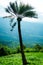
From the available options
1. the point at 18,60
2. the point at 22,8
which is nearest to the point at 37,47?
the point at 18,60

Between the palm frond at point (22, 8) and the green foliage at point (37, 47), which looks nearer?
the palm frond at point (22, 8)

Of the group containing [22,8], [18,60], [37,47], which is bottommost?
[37,47]

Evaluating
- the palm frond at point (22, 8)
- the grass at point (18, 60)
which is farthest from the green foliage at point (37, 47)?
the palm frond at point (22, 8)

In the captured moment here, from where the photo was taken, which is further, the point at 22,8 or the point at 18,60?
the point at 18,60

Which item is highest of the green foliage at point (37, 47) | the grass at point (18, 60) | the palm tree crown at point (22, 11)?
the palm tree crown at point (22, 11)

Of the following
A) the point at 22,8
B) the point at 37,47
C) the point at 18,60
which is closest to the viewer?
the point at 22,8

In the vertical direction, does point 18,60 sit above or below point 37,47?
above

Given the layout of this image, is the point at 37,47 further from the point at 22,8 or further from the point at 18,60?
the point at 22,8

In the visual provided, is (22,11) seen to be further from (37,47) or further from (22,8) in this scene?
(37,47)

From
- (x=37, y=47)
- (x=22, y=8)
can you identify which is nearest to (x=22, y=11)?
(x=22, y=8)

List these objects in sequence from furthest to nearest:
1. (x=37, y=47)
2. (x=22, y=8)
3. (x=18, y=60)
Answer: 1. (x=37, y=47)
2. (x=18, y=60)
3. (x=22, y=8)

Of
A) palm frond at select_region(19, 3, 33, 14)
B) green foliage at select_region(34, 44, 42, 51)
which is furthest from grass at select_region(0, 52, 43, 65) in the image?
palm frond at select_region(19, 3, 33, 14)

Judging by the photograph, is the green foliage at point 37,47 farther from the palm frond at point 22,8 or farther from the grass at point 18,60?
the palm frond at point 22,8
